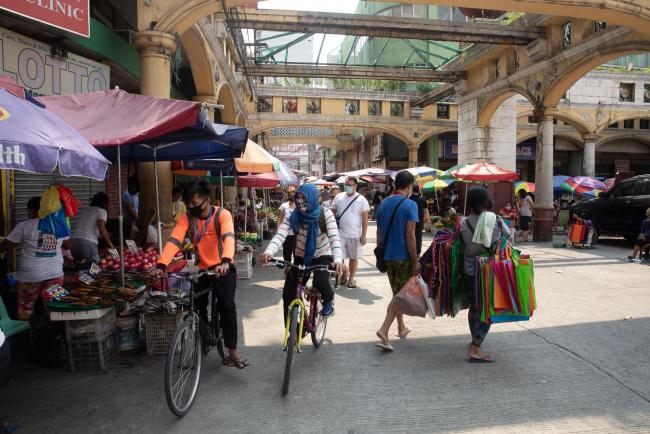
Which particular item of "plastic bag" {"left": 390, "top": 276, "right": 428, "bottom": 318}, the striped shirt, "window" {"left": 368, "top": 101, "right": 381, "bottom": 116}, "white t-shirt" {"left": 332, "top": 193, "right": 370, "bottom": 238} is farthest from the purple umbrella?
"window" {"left": 368, "top": 101, "right": 381, "bottom": 116}

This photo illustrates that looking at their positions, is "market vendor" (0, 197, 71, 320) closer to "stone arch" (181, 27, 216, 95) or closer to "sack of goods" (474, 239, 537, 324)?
"sack of goods" (474, 239, 537, 324)

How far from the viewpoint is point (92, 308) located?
437 cm

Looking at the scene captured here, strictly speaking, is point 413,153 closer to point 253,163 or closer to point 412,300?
point 253,163

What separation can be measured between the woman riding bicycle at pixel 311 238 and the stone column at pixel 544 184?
11447mm

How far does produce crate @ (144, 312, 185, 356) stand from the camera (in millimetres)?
4754

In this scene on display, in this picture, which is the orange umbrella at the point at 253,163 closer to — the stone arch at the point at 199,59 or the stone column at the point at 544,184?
the stone arch at the point at 199,59

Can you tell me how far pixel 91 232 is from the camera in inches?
244

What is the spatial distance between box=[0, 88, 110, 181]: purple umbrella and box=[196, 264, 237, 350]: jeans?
1.30m

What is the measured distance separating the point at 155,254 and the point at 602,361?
208 inches

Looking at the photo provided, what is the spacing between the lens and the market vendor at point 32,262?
4.76m

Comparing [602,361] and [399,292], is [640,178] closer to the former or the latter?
[602,361]

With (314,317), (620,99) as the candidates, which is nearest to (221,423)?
(314,317)

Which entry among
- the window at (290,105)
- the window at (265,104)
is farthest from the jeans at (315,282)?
the window at (290,105)

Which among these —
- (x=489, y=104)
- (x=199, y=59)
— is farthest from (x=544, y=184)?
(x=199, y=59)
